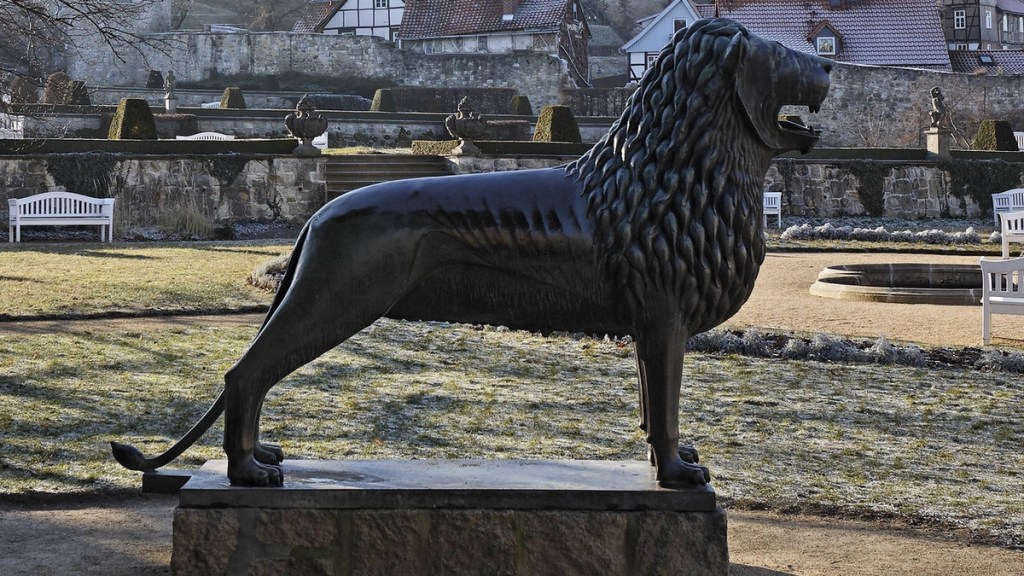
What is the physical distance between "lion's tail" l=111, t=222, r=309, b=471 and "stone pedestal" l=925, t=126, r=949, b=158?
25526 millimetres

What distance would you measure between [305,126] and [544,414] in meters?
17.3

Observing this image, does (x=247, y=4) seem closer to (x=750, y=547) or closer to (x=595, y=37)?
(x=595, y=37)

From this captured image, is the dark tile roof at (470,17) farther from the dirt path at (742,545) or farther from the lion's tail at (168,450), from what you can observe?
the lion's tail at (168,450)

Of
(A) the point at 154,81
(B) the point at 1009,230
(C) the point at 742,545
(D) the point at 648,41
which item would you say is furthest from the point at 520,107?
(C) the point at 742,545

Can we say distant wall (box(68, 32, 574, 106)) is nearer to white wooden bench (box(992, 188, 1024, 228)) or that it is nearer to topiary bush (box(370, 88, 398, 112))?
topiary bush (box(370, 88, 398, 112))

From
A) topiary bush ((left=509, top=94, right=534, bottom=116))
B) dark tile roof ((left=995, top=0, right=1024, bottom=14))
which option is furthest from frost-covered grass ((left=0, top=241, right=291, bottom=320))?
dark tile roof ((left=995, top=0, right=1024, bottom=14))

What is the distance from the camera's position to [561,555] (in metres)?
3.88

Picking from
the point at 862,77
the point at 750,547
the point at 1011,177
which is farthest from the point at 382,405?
the point at 862,77

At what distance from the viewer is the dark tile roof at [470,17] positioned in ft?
177

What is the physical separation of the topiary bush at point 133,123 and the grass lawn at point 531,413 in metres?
15.9

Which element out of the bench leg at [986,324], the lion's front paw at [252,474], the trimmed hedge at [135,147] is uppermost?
the trimmed hedge at [135,147]

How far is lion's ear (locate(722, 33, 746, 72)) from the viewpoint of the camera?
149 inches

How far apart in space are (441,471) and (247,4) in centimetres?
7308

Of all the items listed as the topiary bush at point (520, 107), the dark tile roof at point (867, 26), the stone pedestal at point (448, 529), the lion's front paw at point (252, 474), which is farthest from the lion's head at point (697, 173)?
the dark tile roof at point (867, 26)
